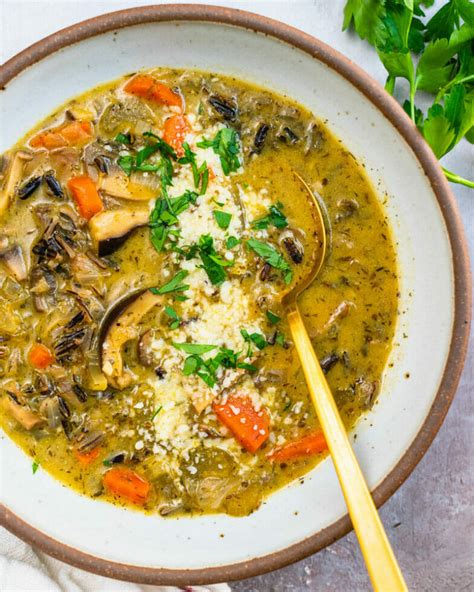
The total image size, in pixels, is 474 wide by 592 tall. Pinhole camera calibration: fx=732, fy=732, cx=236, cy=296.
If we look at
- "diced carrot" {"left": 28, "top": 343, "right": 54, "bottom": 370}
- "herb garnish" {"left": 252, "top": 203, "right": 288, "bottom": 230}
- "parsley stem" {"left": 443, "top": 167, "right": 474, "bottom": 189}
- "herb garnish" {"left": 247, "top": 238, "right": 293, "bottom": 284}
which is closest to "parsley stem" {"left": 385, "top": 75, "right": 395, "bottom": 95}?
"parsley stem" {"left": 443, "top": 167, "right": 474, "bottom": 189}

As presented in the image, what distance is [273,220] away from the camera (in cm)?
357

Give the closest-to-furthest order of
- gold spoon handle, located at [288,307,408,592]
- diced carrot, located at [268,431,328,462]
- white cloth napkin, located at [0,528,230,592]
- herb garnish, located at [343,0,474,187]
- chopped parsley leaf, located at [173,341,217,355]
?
gold spoon handle, located at [288,307,408,592], herb garnish, located at [343,0,474,187], chopped parsley leaf, located at [173,341,217,355], diced carrot, located at [268,431,328,462], white cloth napkin, located at [0,528,230,592]

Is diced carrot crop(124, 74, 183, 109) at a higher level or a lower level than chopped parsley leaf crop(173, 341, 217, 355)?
higher

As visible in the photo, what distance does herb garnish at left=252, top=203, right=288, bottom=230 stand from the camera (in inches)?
140

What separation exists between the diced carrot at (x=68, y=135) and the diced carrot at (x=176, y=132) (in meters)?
0.39

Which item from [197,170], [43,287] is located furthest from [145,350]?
[197,170]

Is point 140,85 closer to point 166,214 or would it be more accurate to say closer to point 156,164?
point 156,164

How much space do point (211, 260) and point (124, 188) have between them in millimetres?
566

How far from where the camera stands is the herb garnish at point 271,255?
3.55 metres

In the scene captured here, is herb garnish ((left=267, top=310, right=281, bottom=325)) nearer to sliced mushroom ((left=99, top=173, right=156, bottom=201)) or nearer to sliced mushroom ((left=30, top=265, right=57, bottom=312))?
sliced mushroom ((left=99, top=173, right=156, bottom=201))

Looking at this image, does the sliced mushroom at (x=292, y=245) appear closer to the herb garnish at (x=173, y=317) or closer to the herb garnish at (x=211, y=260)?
the herb garnish at (x=211, y=260)

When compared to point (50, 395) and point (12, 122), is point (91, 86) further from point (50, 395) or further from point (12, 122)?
point (50, 395)

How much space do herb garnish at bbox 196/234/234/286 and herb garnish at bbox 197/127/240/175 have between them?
36 cm

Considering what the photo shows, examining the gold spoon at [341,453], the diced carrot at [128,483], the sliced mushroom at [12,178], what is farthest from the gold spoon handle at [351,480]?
the sliced mushroom at [12,178]
